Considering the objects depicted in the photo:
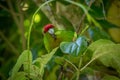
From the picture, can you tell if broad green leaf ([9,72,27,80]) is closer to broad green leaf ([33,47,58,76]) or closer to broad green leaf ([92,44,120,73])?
broad green leaf ([33,47,58,76])

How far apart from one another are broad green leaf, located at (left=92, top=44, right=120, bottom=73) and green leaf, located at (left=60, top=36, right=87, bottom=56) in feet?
0.09

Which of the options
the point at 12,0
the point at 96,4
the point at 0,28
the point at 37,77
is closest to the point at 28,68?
the point at 37,77

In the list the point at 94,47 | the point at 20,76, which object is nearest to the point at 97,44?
the point at 94,47

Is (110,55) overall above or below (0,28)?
above

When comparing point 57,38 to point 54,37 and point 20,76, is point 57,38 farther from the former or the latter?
point 20,76

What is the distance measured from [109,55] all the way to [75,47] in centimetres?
6

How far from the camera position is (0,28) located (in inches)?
55.2

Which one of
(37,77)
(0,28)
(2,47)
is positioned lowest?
(2,47)

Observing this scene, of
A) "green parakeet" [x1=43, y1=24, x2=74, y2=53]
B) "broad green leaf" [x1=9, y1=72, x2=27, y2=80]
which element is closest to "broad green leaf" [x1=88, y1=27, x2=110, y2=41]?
"green parakeet" [x1=43, y1=24, x2=74, y2=53]

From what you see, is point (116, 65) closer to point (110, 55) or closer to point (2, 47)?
point (110, 55)

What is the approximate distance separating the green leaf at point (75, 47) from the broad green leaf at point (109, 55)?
0.03 meters

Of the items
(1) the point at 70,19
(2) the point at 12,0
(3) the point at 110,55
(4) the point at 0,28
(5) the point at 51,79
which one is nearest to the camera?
(3) the point at 110,55

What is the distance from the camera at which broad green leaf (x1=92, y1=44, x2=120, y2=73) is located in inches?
18.7

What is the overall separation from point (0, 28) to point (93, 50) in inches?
38.7
